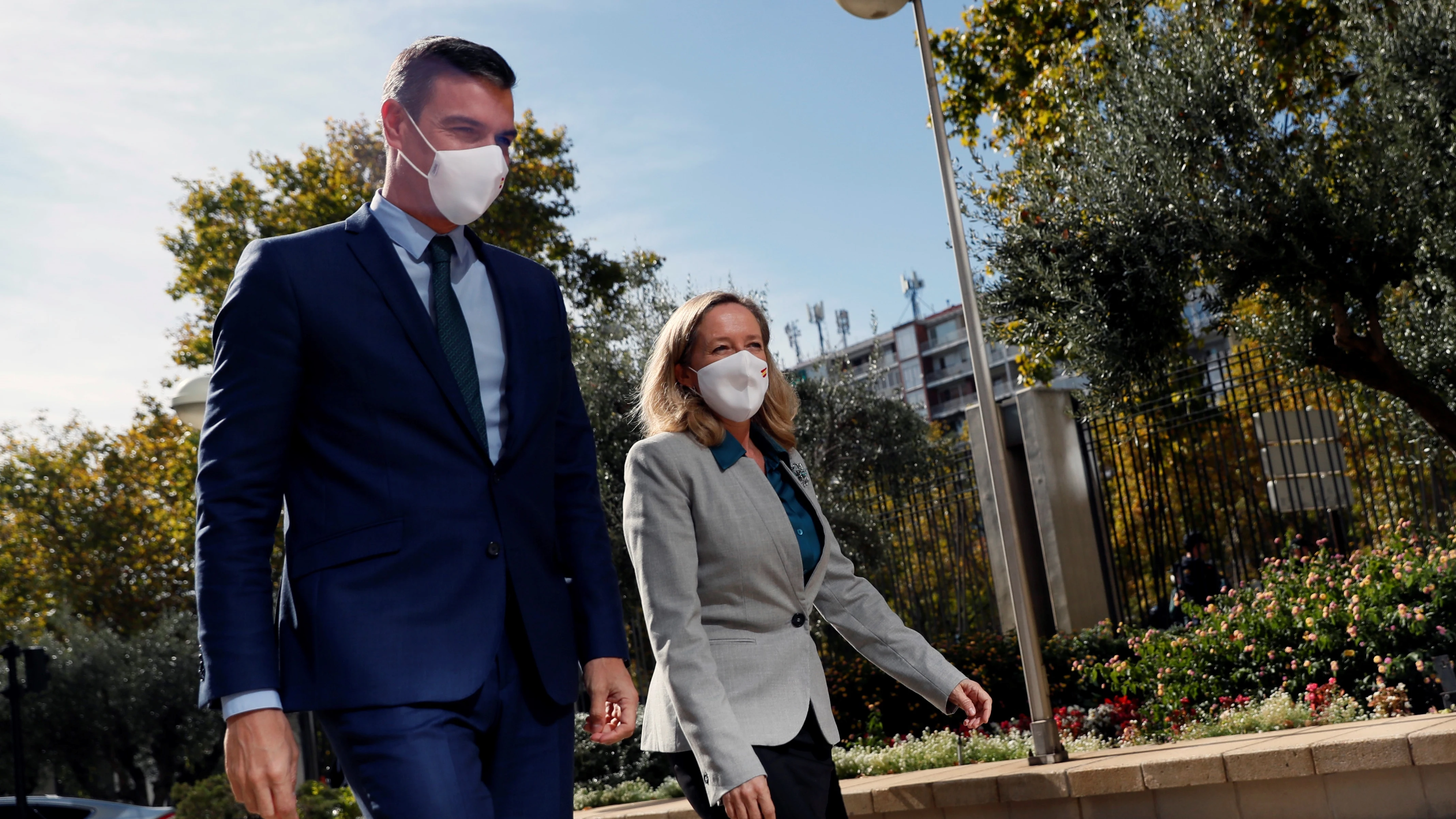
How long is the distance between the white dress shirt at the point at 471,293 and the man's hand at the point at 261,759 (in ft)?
1.80

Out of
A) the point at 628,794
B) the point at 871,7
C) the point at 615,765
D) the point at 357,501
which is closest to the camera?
the point at 357,501

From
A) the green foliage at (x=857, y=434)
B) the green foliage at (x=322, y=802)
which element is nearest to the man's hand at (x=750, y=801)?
the green foliage at (x=322, y=802)

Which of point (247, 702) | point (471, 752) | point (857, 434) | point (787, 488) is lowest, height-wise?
point (471, 752)

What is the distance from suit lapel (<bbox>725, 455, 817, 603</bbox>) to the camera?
2.89m

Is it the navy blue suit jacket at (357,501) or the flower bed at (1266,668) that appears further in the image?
the flower bed at (1266,668)

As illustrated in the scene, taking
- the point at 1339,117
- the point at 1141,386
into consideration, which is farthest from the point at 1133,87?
the point at 1141,386

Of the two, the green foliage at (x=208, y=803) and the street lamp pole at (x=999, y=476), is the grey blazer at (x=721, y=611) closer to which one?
the street lamp pole at (x=999, y=476)

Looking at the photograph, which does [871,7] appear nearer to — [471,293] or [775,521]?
[775,521]

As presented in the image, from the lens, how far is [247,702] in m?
1.76

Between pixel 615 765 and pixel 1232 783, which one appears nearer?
pixel 1232 783

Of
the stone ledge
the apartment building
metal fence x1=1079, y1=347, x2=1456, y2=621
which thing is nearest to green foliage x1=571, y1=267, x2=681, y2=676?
metal fence x1=1079, y1=347, x2=1456, y2=621

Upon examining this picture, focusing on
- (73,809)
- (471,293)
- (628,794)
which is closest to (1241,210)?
(628,794)

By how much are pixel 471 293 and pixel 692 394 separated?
103 cm

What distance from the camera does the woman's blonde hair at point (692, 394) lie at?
3055 millimetres
